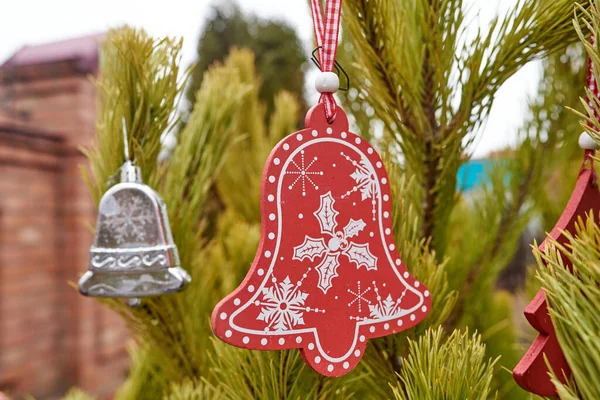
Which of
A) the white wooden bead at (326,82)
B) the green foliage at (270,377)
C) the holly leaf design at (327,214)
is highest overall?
the white wooden bead at (326,82)

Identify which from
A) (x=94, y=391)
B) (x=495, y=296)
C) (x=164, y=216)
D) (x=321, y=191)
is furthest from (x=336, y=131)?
(x=94, y=391)

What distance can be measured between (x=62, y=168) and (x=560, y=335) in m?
1.85

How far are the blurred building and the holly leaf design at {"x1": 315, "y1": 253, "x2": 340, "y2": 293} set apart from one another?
1432 mm

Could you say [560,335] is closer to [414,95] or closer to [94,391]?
[414,95]

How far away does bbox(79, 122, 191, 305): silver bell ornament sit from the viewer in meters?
0.40

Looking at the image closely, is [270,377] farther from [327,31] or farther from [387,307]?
[327,31]

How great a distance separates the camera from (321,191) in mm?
352

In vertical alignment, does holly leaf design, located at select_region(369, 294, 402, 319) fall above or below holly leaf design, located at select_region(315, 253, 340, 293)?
below

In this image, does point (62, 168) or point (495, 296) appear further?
point (62, 168)

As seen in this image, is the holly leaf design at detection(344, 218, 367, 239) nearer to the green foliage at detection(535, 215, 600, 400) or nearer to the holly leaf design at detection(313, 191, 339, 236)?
the holly leaf design at detection(313, 191, 339, 236)

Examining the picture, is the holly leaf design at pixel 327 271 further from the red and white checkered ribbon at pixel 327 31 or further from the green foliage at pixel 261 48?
the green foliage at pixel 261 48

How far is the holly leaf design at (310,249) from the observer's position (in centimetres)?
34

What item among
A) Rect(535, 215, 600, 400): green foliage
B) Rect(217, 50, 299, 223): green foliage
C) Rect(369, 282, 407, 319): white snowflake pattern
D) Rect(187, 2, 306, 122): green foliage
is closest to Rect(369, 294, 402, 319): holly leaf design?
Rect(369, 282, 407, 319): white snowflake pattern

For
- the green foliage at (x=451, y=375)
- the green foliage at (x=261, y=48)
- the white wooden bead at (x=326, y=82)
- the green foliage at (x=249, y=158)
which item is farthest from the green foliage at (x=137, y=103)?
the green foliage at (x=261, y=48)
